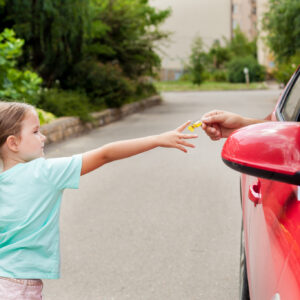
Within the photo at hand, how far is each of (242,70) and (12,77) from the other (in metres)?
50.8

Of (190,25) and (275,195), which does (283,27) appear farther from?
(190,25)

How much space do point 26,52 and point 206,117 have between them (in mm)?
11853

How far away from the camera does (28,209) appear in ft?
7.01

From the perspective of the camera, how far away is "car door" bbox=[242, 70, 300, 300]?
1.43 m

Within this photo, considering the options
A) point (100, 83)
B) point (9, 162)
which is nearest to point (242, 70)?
point (100, 83)

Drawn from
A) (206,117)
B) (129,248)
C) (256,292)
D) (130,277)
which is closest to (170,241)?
(129,248)

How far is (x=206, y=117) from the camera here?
2.55 m

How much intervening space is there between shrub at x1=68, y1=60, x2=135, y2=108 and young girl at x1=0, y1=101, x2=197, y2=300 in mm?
13475

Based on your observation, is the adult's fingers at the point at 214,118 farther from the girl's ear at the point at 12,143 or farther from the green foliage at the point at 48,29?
the green foliage at the point at 48,29

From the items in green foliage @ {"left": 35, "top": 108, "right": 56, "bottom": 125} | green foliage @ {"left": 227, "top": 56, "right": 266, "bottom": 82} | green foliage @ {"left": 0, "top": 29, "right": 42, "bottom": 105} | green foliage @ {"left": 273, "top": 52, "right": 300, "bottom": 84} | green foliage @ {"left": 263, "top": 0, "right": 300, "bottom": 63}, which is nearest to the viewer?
green foliage @ {"left": 0, "top": 29, "right": 42, "bottom": 105}

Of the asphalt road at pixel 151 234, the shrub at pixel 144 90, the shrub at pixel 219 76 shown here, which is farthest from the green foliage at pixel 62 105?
the shrub at pixel 219 76

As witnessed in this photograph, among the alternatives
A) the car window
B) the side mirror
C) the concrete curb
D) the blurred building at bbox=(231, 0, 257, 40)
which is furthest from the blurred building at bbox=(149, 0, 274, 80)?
the side mirror

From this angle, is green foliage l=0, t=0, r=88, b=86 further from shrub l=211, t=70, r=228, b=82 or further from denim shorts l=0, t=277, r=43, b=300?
shrub l=211, t=70, r=228, b=82

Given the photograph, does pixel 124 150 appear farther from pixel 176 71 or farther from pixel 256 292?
pixel 176 71
